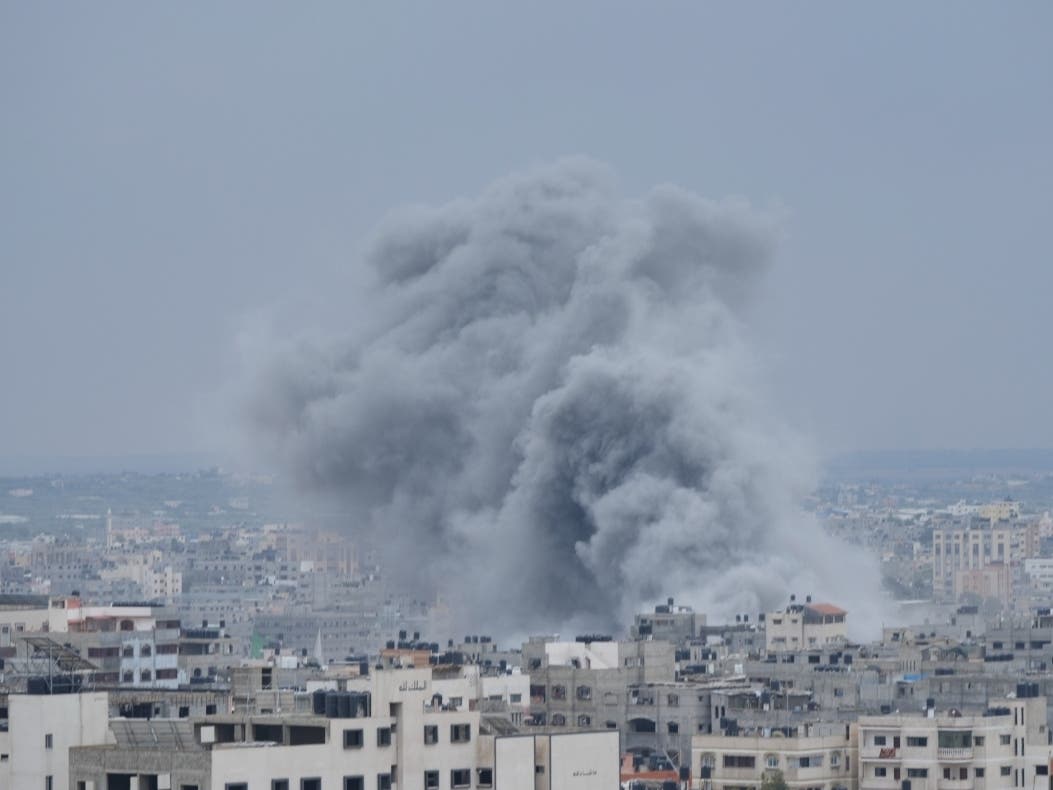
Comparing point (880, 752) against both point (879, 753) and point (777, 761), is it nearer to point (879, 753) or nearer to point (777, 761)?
point (879, 753)

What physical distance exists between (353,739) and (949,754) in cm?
1158

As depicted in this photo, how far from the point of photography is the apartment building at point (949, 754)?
140ft

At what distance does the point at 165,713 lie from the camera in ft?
121

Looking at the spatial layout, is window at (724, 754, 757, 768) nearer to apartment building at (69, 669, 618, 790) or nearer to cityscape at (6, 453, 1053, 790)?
cityscape at (6, 453, 1053, 790)

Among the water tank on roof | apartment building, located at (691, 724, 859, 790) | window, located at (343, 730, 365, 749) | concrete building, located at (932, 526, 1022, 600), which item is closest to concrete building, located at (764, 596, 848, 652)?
apartment building, located at (691, 724, 859, 790)

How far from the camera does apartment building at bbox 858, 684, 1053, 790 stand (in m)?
42.5

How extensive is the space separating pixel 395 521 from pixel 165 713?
198 ft

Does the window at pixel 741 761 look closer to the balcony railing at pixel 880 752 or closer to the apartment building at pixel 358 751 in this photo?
the balcony railing at pixel 880 752

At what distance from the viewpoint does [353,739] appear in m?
32.8

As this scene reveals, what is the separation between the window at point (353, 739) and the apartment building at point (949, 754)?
1122 centimetres

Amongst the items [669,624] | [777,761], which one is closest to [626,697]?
[777,761]

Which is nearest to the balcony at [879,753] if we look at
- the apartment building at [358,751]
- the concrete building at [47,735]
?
the apartment building at [358,751]

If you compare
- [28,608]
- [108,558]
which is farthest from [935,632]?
[108,558]

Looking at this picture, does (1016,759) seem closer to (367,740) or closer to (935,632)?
(367,740)
